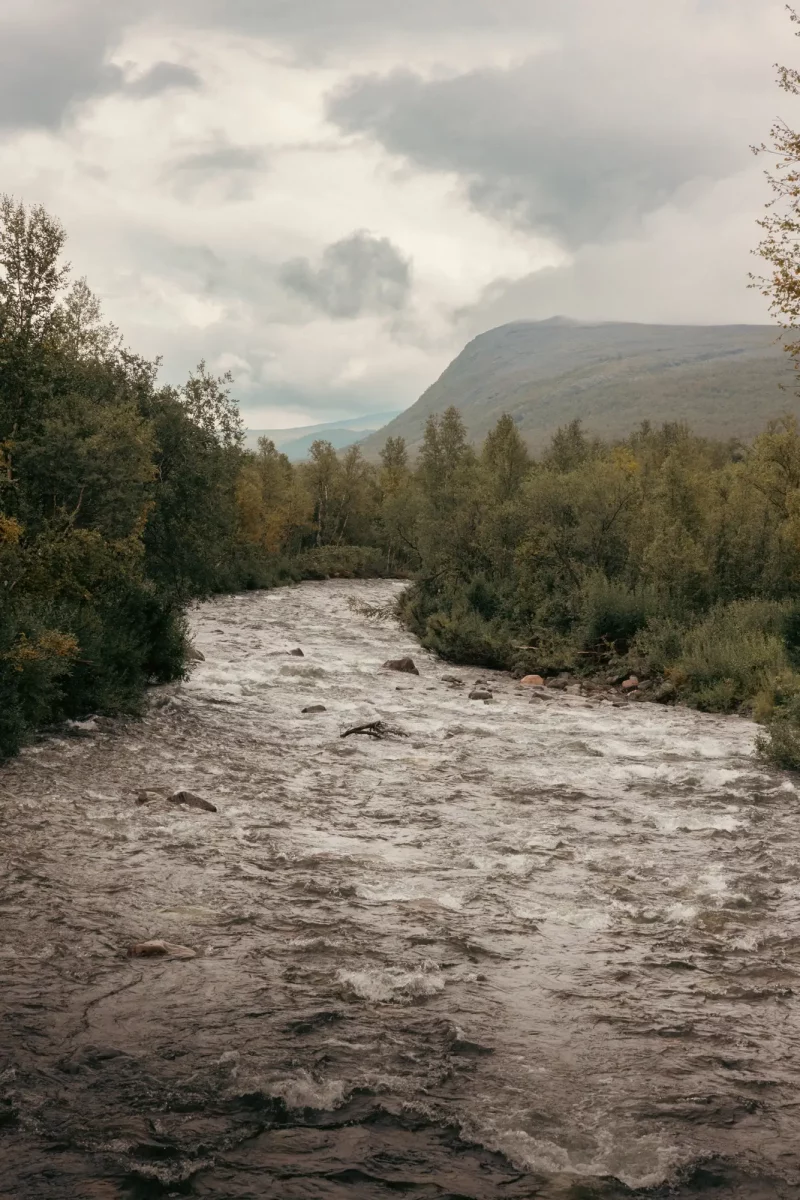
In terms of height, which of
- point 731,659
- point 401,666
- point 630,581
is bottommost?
point 401,666

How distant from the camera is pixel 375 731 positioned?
21109mm

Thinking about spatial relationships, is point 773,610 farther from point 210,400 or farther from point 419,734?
point 210,400

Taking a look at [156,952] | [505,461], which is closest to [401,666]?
[156,952]

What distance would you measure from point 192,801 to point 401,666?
56.8 feet

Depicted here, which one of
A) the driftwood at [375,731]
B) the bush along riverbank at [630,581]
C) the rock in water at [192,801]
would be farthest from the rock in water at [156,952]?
the bush along riverbank at [630,581]

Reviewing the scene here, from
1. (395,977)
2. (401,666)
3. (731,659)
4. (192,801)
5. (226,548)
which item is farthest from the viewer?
(226,548)

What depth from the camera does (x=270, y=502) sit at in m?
84.8

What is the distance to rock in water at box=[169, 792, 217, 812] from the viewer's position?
14582 millimetres

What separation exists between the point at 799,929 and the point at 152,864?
7.41 metres

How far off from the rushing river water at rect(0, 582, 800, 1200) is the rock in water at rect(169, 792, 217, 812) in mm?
303

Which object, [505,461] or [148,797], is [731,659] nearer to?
[148,797]

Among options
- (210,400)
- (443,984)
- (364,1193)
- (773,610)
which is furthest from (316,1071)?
(773,610)

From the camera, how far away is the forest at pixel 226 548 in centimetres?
1998

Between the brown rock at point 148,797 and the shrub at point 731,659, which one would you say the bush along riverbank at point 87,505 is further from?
the shrub at point 731,659
